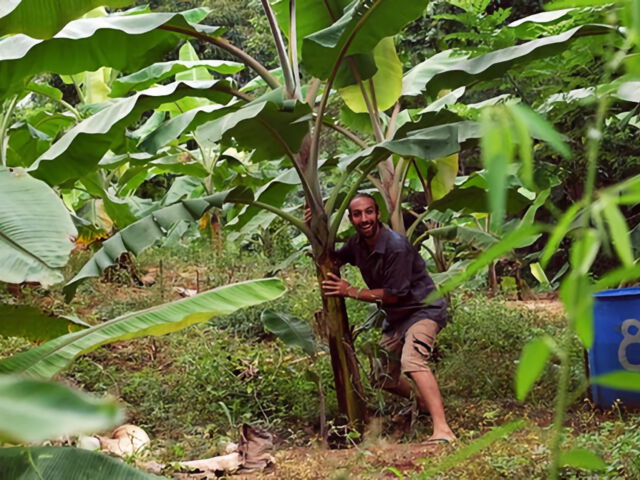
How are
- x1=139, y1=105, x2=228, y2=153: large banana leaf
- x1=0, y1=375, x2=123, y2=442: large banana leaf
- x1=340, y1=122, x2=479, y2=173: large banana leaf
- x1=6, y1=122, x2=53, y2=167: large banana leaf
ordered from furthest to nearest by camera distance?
x1=6, y1=122, x2=53, y2=167: large banana leaf → x1=139, y1=105, x2=228, y2=153: large banana leaf → x1=340, y1=122, x2=479, y2=173: large banana leaf → x1=0, y1=375, x2=123, y2=442: large banana leaf

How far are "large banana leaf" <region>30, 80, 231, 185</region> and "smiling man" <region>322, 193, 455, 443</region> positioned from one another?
1330 mm

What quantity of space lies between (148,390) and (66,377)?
24.7 inches

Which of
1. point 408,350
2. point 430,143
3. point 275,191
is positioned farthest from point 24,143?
point 430,143

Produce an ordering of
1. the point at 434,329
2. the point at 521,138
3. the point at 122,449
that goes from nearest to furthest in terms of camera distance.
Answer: the point at 521,138 < the point at 122,449 < the point at 434,329

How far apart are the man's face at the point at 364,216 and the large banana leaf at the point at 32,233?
102 inches

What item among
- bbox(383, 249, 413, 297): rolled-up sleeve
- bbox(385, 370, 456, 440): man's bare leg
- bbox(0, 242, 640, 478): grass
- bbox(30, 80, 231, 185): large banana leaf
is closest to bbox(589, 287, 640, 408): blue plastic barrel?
bbox(0, 242, 640, 478): grass

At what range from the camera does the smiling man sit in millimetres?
5004

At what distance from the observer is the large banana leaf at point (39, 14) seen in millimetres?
3578

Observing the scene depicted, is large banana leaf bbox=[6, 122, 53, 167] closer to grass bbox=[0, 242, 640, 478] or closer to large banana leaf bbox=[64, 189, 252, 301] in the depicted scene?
grass bbox=[0, 242, 640, 478]

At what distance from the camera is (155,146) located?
5.18 metres

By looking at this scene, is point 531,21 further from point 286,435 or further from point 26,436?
point 26,436

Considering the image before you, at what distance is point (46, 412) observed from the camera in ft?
1.73

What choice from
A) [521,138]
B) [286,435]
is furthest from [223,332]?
[521,138]

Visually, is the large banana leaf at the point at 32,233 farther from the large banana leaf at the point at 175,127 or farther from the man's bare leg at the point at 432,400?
the man's bare leg at the point at 432,400
